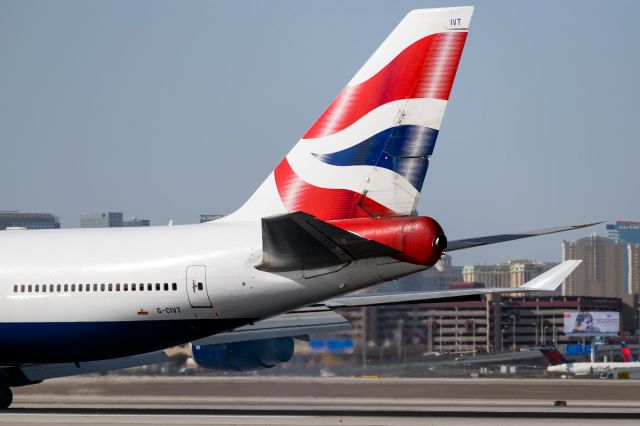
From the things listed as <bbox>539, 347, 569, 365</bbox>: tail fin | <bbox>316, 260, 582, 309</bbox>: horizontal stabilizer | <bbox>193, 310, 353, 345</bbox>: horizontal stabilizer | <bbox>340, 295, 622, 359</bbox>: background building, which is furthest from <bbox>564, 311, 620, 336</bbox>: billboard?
<bbox>193, 310, 353, 345</bbox>: horizontal stabilizer

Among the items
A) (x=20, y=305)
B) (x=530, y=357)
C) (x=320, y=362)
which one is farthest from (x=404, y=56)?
(x=530, y=357)

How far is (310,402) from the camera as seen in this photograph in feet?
147

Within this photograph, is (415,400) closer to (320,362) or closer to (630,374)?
(320,362)

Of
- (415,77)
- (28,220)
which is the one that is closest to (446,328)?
(28,220)

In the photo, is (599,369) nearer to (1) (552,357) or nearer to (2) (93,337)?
(1) (552,357)

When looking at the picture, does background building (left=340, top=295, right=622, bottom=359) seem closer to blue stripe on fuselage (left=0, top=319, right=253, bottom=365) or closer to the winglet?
the winglet

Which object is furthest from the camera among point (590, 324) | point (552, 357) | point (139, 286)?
point (590, 324)

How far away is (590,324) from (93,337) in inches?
6534

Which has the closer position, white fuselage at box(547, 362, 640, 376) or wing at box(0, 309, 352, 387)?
wing at box(0, 309, 352, 387)

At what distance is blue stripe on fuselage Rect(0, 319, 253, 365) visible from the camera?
33875mm

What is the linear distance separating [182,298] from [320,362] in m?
22.6

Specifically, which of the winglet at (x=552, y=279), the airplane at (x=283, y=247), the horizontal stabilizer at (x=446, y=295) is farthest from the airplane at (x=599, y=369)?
the airplane at (x=283, y=247)

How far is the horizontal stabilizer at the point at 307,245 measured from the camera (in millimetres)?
29625

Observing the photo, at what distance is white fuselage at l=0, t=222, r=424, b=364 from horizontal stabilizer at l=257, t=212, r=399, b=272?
32cm
